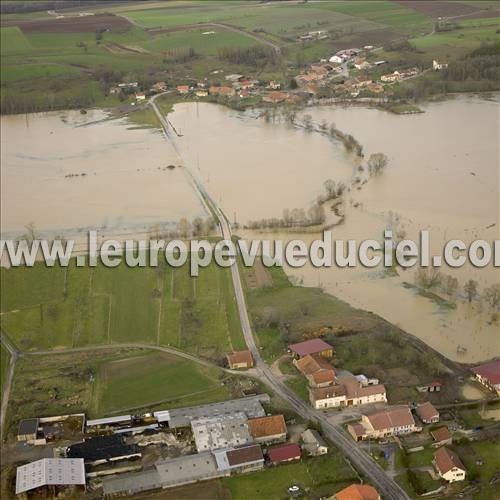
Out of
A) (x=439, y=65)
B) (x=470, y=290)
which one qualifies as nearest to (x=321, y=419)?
(x=470, y=290)

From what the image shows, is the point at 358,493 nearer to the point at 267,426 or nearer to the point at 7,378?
the point at 267,426

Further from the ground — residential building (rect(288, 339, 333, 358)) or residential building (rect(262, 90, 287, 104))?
residential building (rect(262, 90, 287, 104))

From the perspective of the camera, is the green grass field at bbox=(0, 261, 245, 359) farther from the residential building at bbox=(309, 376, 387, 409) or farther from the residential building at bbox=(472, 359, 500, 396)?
the residential building at bbox=(472, 359, 500, 396)

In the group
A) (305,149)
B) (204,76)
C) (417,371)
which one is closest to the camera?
(417,371)

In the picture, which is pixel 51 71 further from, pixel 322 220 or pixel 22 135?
pixel 322 220

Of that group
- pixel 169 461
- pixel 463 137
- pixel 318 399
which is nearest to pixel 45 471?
pixel 169 461

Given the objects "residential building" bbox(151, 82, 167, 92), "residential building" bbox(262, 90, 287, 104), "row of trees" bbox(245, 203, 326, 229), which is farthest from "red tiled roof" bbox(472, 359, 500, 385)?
"residential building" bbox(151, 82, 167, 92)

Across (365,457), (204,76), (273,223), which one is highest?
(204,76)
